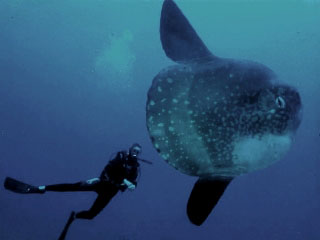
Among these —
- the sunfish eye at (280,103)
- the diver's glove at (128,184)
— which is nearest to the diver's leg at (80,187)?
the diver's glove at (128,184)

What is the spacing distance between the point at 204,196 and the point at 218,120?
655 millimetres

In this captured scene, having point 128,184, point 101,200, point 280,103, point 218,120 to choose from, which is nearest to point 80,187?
point 101,200

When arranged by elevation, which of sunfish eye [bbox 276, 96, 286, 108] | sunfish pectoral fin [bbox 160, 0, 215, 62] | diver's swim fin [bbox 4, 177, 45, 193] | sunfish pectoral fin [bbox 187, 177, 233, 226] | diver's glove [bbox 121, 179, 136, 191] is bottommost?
diver's glove [bbox 121, 179, 136, 191]

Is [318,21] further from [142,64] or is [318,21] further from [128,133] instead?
[128,133]

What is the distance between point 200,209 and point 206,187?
18 cm

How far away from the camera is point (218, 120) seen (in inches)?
82.4

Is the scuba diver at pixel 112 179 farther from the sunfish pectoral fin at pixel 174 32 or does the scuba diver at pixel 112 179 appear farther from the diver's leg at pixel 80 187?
the sunfish pectoral fin at pixel 174 32

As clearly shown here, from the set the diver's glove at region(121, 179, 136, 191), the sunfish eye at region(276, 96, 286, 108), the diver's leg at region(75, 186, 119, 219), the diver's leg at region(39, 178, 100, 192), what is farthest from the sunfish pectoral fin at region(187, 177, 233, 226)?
the diver's leg at region(39, 178, 100, 192)

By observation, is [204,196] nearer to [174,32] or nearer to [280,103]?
[280,103]

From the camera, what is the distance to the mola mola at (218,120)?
205cm

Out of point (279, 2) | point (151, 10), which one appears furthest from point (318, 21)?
point (151, 10)

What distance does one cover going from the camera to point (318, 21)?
37594 mm

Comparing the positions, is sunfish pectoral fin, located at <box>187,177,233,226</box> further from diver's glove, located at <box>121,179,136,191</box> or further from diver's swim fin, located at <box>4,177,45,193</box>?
diver's swim fin, located at <box>4,177,45,193</box>

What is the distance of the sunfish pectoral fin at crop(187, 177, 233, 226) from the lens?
237 cm
